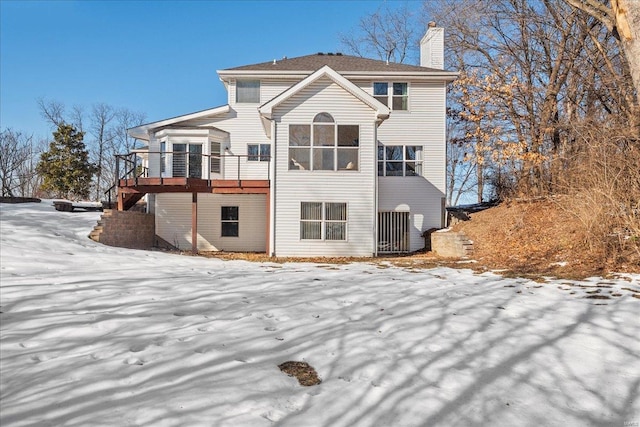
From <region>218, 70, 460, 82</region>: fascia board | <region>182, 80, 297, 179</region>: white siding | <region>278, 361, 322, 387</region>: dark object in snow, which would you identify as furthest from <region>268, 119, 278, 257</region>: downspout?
<region>278, 361, 322, 387</region>: dark object in snow

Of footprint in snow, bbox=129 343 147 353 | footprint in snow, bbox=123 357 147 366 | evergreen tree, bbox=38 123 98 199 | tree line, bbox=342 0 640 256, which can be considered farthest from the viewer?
evergreen tree, bbox=38 123 98 199

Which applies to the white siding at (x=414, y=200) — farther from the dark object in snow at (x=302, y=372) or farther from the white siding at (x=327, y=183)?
the dark object in snow at (x=302, y=372)

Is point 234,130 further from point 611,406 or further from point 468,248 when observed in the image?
point 611,406

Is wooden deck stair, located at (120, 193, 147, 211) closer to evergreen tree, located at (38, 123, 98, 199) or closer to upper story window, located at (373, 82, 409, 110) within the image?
upper story window, located at (373, 82, 409, 110)

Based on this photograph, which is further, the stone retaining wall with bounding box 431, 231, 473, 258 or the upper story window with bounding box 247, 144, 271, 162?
the upper story window with bounding box 247, 144, 271, 162

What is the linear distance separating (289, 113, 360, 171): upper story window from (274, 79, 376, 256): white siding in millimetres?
181

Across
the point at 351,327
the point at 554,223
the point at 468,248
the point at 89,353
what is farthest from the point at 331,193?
the point at 89,353

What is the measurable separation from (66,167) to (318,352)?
30.5 meters

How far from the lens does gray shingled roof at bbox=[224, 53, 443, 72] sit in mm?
16094

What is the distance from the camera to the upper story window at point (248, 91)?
16.0m

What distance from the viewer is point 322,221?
13438 millimetres

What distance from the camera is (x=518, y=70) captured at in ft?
57.8

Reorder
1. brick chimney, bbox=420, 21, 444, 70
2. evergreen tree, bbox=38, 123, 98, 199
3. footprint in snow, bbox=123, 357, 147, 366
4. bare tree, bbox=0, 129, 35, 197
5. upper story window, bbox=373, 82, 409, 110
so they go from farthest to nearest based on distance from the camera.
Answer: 1. bare tree, bbox=0, 129, 35, 197
2. evergreen tree, bbox=38, 123, 98, 199
3. brick chimney, bbox=420, 21, 444, 70
4. upper story window, bbox=373, 82, 409, 110
5. footprint in snow, bbox=123, 357, 147, 366

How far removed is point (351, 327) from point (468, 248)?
8.99 m
